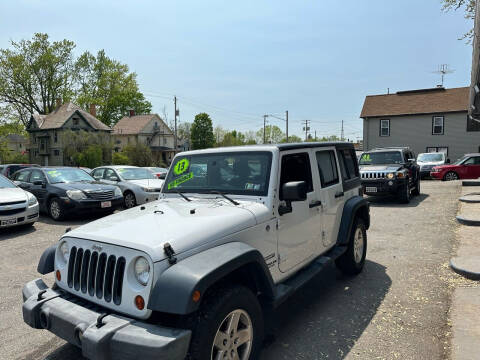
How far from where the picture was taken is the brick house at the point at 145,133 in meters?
57.0

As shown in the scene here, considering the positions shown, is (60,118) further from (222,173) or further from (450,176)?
(222,173)

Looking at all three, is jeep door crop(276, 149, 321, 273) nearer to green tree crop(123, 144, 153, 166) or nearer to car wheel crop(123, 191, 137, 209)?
car wheel crop(123, 191, 137, 209)

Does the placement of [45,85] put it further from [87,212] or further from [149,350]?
[149,350]

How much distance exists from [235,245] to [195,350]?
799 millimetres

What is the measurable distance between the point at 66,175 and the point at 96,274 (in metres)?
9.02

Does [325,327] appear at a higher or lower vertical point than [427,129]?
lower

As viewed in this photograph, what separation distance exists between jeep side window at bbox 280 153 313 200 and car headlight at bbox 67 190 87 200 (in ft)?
24.3

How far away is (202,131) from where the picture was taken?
7000cm

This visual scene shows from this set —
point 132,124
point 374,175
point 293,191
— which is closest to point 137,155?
point 132,124

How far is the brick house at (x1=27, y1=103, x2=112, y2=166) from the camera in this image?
4816 centimetres

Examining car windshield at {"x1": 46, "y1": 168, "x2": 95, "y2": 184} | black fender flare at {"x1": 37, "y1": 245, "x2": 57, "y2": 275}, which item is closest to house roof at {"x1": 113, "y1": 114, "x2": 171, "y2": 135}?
car windshield at {"x1": 46, "y1": 168, "x2": 95, "y2": 184}

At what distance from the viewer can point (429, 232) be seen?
7.72 m

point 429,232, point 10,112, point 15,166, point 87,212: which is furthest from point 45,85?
point 429,232

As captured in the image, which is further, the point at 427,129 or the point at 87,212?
the point at 427,129
